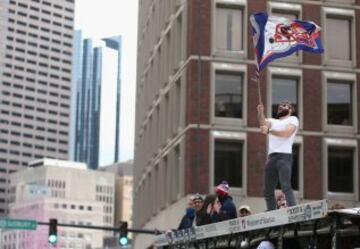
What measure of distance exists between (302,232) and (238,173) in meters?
32.6

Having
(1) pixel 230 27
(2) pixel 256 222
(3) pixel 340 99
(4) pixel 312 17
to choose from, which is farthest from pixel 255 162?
(2) pixel 256 222

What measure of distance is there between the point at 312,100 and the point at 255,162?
4.44 m

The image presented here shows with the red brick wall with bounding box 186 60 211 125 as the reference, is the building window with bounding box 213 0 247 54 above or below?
above

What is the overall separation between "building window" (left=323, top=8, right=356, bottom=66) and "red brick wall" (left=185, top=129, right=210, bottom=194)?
318 inches

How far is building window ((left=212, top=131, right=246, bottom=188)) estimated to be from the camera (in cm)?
4044

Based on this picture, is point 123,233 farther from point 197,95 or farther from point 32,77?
point 32,77

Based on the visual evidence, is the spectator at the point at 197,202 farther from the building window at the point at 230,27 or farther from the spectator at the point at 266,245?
the building window at the point at 230,27

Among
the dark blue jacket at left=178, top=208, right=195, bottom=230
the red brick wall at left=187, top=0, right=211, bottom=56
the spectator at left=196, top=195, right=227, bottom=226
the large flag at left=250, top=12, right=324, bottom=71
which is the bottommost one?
the dark blue jacket at left=178, top=208, right=195, bottom=230

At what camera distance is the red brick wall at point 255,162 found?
40438 mm

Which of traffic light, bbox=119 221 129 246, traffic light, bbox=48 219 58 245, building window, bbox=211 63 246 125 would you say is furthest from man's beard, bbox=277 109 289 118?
building window, bbox=211 63 246 125

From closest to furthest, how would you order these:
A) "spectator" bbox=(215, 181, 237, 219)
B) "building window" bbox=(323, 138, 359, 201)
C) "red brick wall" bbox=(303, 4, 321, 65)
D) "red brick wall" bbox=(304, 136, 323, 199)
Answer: "spectator" bbox=(215, 181, 237, 219) < "red brick wall" bbox=(304, 136, 323, 199) < "building window" bbox=(323, 138, 359, 201) < "red brick wall" bbox=(303, 4, 321, 65)

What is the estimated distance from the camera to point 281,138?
415 inches

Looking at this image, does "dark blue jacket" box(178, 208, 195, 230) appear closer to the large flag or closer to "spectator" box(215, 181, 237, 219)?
"spectator" box(215, 181, 237, 219)

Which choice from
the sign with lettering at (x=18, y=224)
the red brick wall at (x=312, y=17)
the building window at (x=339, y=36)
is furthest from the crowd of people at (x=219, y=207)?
the building window at (x=339, y=36)
